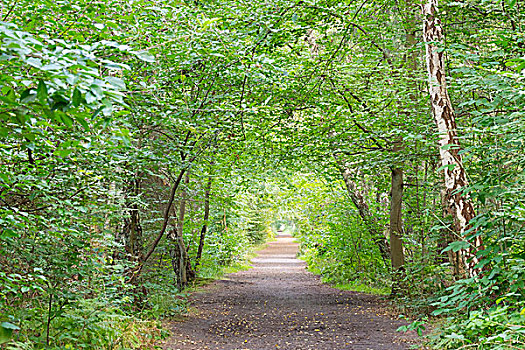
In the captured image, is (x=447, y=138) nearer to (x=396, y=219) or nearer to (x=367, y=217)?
(x=396, y=219)

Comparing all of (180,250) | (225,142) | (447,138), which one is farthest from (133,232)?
(447,138)

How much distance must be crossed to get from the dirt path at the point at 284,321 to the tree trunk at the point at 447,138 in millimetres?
2385

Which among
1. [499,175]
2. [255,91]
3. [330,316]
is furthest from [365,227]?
[499,175]

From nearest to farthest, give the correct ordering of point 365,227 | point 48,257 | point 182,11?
point 48,257 → point 182,11 → point 365,227

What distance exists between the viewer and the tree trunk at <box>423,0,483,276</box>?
15.4ft

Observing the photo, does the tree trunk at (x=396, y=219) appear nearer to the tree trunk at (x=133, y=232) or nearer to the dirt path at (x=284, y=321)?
the dirt path at (x=284, y=321)

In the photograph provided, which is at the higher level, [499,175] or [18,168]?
[18,168]

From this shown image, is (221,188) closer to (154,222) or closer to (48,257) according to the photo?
(154,222)

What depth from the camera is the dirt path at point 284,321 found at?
681 cm

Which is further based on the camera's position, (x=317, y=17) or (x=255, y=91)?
(x=255, y=91)

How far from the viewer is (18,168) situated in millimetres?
3783

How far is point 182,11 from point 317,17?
2.65m

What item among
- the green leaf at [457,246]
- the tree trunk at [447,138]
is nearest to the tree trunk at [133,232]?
the tree trunk at [447,138]

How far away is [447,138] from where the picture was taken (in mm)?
4945
